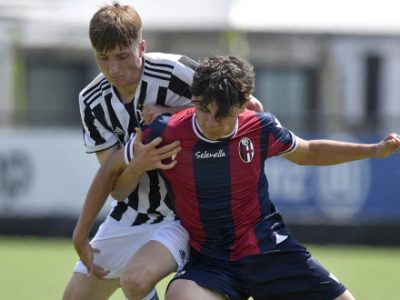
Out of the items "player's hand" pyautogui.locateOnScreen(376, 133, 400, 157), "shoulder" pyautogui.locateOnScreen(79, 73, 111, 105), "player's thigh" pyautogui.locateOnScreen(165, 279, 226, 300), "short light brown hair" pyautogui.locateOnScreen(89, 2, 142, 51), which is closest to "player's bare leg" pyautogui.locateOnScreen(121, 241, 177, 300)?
"player's thigh" pyautogui.locateOnScreen(165, 279, 226, 300)

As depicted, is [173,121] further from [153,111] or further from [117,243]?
[117,243]

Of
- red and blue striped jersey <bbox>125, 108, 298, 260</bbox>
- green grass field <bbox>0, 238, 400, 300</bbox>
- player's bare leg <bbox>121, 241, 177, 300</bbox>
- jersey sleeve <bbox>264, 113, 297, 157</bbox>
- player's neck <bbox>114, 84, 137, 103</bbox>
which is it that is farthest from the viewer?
green grass field <bbox>0, 238, 400, 300</bbox>

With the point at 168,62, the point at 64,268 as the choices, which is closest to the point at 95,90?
the point at 168,62

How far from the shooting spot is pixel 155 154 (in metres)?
5.84

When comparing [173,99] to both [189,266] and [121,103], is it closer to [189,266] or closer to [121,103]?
[121,103]

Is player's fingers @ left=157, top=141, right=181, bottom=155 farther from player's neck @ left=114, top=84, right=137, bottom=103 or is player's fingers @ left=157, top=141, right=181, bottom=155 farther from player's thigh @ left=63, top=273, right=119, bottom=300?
player's thigh @ left=63, top=273, right=119, bottom=300

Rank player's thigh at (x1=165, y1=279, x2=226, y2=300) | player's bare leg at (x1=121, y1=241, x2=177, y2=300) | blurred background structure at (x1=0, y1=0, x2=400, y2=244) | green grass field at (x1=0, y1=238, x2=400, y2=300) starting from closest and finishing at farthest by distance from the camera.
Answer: player's thigh at (x1=165, y1=279, x2=226, y2=300) → player's bare leg at (x1=121, y1=241, x2=177, y2=300) → green grass field at (x1=0, y1=238, x2=400, y2=300) → blurred background structure at (x1=0, y1=0, x2=400, y2=244)

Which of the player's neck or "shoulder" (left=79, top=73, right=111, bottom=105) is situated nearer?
the player's neck

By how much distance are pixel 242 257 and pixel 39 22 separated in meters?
11.7

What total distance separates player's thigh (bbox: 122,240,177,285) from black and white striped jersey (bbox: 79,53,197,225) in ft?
1.40

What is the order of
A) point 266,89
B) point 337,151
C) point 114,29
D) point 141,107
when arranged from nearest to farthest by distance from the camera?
point 114,29
point 337,151
point 141,107
point 266,89

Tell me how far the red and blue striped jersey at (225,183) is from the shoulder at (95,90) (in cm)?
55

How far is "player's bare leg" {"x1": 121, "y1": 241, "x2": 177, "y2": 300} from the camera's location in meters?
5.77

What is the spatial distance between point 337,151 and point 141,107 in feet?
3.49
